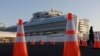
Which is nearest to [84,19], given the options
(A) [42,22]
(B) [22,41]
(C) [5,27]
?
(A) [42,22]

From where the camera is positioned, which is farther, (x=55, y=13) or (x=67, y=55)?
(x=55, y=13)

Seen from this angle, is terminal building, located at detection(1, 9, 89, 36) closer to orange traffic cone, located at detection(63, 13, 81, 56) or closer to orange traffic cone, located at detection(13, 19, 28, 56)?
orange traffic cone, located at detection(13, 19, 28, 56)

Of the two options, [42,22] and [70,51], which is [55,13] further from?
[70,51]

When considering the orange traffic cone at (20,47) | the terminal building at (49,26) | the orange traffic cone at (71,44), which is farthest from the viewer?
the terminal building at (49,26)

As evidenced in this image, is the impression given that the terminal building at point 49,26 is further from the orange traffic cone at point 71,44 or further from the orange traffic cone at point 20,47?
the orange traffic cone at point 71,44

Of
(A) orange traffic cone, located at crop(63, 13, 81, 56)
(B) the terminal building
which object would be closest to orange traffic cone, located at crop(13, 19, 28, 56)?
(A) orange traffic cone, located at crop(63, 13, 81, 56)

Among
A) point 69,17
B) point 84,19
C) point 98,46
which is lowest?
point 98,46

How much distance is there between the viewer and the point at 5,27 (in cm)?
14438

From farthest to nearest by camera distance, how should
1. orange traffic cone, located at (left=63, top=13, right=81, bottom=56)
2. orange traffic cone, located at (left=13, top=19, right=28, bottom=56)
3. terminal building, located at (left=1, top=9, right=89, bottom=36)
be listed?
terminal building, located at (left=1, top=9, right=89, bottom=36) < orange traffic cone, located at (left=13, top=19, right=28, bottom=56) < orange traffic cone, located at (left=63, top=13, right=81, bottom=56)

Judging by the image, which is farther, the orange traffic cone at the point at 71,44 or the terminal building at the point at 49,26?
the terminal building at the point at 49,26

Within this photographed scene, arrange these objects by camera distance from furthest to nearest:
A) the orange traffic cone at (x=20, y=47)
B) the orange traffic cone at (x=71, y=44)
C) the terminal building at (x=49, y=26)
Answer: the terminal building at (x=49, y=26), the orange traffic cone at (x=20, y=47), the orange traffic cone at (x=71, y=44)

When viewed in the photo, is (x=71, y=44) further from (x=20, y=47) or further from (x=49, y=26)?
(x=49, y=26)

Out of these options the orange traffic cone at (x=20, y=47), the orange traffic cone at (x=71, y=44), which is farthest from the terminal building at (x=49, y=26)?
the orange traffic cone at (x=71, y=44)

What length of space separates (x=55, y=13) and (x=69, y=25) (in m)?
135
